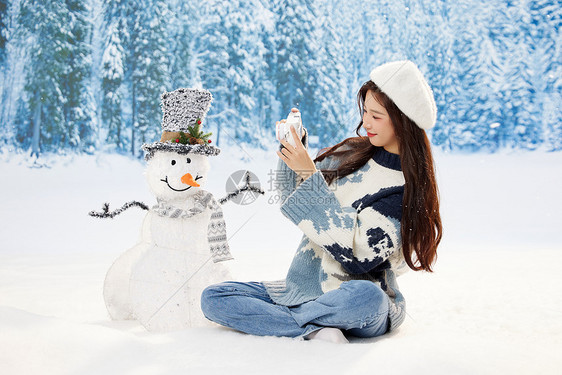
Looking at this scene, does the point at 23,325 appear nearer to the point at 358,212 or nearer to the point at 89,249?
the point at 358,212

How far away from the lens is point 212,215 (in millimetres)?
1259

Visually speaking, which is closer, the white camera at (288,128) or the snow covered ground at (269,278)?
the snow covered ground at (269,278)

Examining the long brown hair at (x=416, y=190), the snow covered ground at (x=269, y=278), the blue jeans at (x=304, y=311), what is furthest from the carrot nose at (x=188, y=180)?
the long brown hair at (x=416, y=190)

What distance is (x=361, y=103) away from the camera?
1.13 metres

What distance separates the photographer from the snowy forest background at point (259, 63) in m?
3.12

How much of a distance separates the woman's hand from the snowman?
11.4 inches

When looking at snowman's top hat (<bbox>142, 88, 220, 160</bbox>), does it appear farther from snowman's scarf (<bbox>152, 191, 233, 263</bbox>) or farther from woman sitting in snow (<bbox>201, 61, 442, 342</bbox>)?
woman sitting in snow (<bbox>201, 61, 442, 342</bbox>)

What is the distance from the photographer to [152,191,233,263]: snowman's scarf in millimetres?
1228

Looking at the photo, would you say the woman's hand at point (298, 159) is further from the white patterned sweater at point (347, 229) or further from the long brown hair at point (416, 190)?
the long brown hair at point (416, 190)

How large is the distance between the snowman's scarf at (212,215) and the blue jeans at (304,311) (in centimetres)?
18

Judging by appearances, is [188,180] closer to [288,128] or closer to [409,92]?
[288,128]

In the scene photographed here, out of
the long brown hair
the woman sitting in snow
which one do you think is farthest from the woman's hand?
the long brown hair

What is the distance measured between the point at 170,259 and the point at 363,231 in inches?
18.3

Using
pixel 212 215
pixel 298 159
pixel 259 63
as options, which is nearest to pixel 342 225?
pixel 298 159
